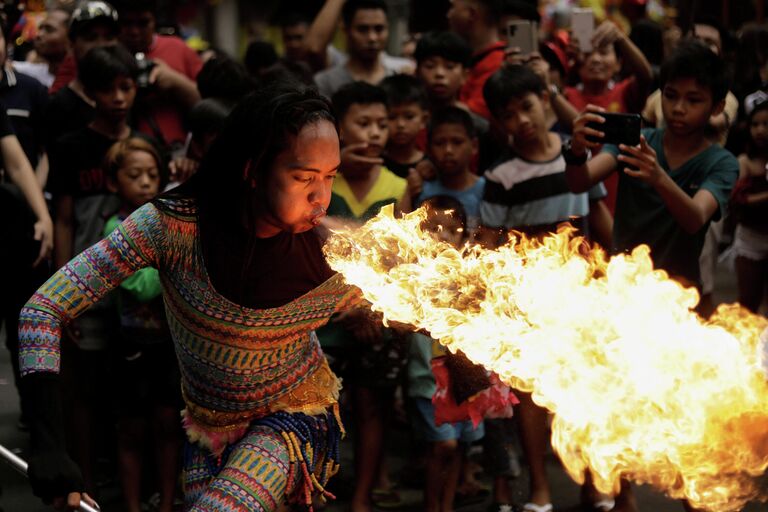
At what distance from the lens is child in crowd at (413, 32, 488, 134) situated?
635 cm

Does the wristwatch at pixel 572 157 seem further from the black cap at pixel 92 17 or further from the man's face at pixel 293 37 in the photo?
the man's face at pixel 293 37

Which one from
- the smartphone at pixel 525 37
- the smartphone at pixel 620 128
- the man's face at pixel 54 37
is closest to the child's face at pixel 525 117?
the smartphone at pixel 620 128

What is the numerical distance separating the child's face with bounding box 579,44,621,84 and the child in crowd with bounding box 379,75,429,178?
154 cm

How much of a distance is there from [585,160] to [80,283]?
2637 mm

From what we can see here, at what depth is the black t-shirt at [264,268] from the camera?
3205mm

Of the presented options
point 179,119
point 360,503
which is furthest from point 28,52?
point 360,503

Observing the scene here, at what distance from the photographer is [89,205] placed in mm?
5375

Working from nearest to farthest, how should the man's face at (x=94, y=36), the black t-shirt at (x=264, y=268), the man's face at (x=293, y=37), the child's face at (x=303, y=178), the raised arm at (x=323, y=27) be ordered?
1. the child's face at (x=303, y=178)
2. the black t-shirt at (x=264, y=268)
3. the man's face at (x=94, y=36)
4. the raised arm at (x=323, y=27)
5. the man's face at (x=293, y=37)

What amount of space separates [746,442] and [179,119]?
4442 mm

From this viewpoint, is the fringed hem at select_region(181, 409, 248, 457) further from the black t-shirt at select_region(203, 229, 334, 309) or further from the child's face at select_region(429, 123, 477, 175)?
the child's face at select_region(429, 123, 477, 175)

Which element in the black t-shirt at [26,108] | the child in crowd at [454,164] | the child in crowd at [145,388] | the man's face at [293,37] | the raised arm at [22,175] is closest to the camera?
the child in crowd at [145,388]

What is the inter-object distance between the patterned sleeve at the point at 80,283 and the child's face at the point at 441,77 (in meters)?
3.50

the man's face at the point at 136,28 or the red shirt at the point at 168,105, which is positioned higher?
the man's face at the point at 136,28

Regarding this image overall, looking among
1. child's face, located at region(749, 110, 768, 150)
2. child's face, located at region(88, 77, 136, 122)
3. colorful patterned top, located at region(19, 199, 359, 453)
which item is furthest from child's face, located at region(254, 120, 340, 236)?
child's face, located at region(749, 110, 768, 150)
